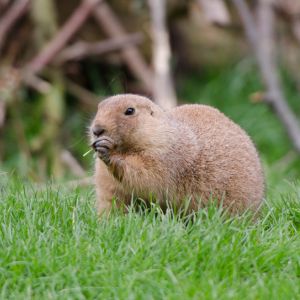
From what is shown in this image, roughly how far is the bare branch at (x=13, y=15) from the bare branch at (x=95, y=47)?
0.66m

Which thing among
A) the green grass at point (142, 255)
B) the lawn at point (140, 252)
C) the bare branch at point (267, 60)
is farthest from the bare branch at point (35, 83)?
the green grass at point (142, 255)

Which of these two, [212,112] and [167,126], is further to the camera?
[212,112]

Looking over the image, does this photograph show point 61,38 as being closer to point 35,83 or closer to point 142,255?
point 35,83

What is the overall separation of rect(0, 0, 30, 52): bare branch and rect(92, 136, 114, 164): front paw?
531 cm

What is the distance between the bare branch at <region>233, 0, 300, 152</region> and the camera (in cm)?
866

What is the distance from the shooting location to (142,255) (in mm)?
4039

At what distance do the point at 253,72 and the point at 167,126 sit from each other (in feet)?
21.2

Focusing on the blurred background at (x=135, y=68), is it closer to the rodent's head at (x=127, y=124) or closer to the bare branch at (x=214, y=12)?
the bare branch at (x=214, y=12)

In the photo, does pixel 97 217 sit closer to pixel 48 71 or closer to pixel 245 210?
pixel 245 210

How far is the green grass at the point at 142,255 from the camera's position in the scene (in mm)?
3748

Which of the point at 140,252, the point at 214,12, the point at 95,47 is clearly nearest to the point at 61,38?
the point at 95,47

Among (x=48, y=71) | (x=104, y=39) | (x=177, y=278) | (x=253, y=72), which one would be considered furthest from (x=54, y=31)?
(x=177, y=278)

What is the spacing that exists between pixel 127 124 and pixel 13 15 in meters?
5.29

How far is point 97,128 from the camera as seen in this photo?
4.70 meters
